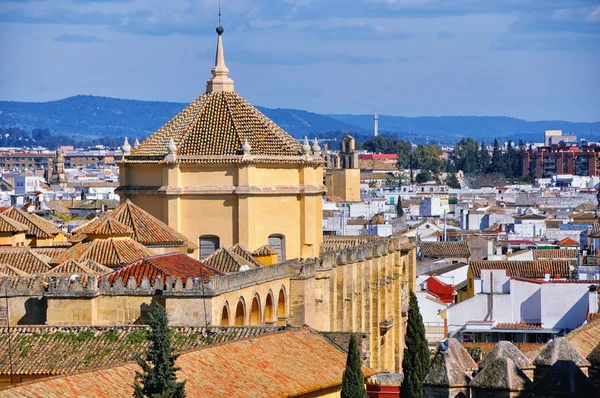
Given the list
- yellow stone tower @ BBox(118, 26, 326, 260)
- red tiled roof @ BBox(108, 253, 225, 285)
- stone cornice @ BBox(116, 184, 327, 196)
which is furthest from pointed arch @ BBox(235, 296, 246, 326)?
stone cornice @ BBox(116, 184, 327, 196)

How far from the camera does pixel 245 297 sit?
42.8 metres

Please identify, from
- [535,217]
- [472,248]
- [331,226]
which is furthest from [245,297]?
[535,217]

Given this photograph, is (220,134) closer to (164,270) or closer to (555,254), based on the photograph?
→ (164,270)

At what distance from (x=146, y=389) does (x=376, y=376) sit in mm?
13107

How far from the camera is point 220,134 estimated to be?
2110 inches

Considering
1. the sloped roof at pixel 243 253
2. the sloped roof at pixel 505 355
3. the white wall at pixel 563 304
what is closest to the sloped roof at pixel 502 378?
the sloped roof at pixel 505 355

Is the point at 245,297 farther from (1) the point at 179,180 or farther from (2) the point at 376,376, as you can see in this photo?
(1) the point at 179,180

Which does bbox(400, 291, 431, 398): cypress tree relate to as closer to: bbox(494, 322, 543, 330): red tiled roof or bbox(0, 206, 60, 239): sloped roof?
bbox(494, 322, 543, 330): red tiled roof

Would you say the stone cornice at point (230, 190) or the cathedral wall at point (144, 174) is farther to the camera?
the cathedral wall at point (144, 174)

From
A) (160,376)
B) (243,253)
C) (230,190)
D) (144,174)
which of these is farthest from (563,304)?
(160,376)

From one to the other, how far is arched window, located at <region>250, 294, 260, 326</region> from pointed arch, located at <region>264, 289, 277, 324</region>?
508 millimetres

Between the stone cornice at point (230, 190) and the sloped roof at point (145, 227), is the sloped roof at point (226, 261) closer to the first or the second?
the sloped roof at point (145, 227)

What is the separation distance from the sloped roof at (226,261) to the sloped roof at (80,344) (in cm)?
995

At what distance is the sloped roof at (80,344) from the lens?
33.8m
